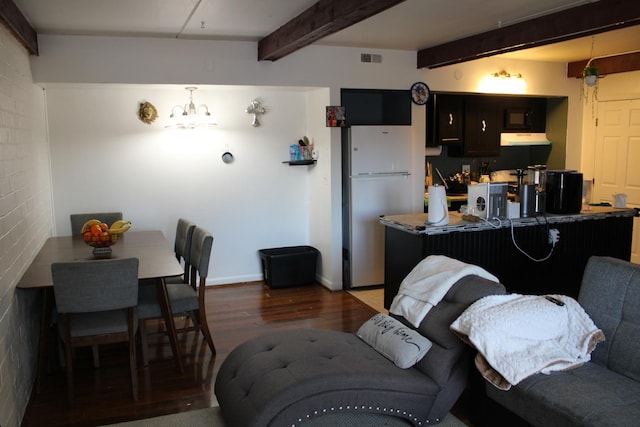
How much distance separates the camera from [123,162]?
5.49 metres

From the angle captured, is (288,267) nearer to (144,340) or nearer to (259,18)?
(144,340)

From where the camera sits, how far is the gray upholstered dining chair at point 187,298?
148 inches

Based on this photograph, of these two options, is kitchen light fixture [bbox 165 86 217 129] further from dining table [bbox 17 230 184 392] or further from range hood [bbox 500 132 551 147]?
range hood [bbox 500 132 551 147]

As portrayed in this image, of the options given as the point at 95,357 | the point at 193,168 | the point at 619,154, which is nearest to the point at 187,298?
the point at 95,357

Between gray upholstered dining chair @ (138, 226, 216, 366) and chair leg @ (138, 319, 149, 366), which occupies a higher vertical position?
gray upholstered dining chair @ (138, 226, 216, 366)

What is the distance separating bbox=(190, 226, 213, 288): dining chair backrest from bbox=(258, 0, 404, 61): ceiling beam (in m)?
1.67

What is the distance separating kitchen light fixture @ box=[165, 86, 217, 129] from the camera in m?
5.53

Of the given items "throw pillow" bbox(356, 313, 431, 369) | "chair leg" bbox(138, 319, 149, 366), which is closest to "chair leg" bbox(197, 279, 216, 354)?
"chair leg" bbox(138, 319, 149, 366)

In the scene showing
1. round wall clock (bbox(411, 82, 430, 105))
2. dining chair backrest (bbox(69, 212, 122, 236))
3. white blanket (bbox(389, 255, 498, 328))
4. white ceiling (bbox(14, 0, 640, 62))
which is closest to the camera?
white blanket (bbox(389, 255, 498, 328))

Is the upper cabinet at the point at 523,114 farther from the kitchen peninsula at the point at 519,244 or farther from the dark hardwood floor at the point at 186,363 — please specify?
the dark hardwood floor at the point at 186,363

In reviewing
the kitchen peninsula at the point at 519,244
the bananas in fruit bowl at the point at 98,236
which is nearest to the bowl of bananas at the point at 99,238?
the bananas in fruit bowl at the point at 98,236

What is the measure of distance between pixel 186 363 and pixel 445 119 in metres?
4.13

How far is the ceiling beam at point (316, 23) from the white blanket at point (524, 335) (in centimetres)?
179

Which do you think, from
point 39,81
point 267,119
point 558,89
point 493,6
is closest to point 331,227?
point 267,119
